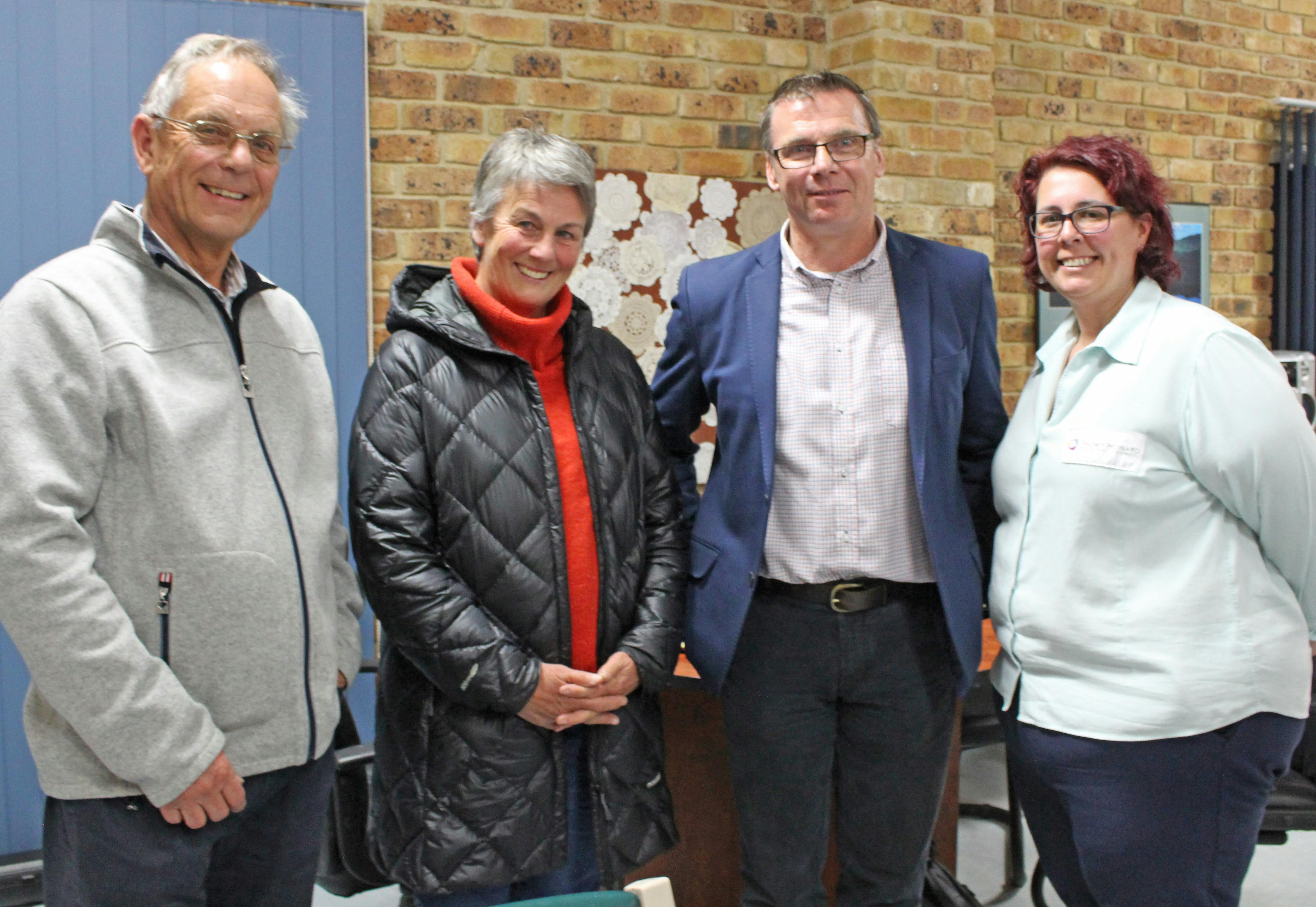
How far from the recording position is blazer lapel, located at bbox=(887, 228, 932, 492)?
1815 millimetres

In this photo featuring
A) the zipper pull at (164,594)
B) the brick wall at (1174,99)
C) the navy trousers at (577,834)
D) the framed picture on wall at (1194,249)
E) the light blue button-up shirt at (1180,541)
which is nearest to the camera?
the zipper pull at (164,594)

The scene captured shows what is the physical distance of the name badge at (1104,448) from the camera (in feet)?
5.24

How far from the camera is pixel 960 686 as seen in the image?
188 cm

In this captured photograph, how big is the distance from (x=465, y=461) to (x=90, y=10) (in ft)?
6.98

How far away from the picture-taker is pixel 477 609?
5.21 ft

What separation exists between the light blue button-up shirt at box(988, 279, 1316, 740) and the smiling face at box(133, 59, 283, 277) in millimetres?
1302

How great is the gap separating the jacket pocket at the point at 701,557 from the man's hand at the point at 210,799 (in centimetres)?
83

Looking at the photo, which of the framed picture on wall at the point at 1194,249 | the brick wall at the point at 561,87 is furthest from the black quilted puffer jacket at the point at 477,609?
the framed picture on wall at the point at 1194,249

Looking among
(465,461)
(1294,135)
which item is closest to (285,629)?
(465,461)

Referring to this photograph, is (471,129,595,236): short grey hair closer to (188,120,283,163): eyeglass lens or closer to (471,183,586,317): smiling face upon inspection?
(471,183,586,317): smiling face

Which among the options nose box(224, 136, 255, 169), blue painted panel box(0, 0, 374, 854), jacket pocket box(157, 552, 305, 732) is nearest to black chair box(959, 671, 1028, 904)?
blue painted panel box(0, 0, 374, 854)

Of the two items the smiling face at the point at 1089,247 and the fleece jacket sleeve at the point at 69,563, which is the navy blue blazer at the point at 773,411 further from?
the fleece jacket sleeve at the point at 69,563

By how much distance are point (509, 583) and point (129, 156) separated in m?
2.08

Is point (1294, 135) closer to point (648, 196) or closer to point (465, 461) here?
point (648, 196)
